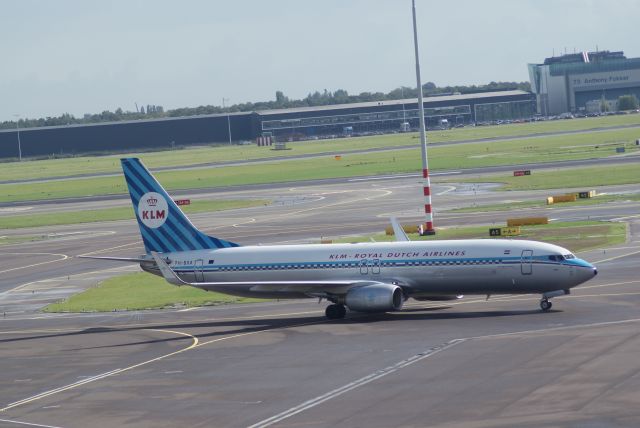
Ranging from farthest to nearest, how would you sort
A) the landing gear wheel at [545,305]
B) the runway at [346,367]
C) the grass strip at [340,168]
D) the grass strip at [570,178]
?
the grass strip at [340,168] → the grass strip at [570,178] → the landing gear wheel at [545,305] → the runway at [346,367]

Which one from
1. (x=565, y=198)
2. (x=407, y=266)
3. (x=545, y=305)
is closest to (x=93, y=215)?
(x=565, y=198)

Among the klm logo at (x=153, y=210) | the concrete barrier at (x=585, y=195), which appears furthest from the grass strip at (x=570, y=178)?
the klm logo at (x=153, y=210)

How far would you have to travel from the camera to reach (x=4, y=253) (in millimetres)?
102625

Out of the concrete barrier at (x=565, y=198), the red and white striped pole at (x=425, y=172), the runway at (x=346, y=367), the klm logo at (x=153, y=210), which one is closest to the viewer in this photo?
the runway at (x=346, y=367)

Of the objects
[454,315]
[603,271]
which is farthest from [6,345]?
[603,271]

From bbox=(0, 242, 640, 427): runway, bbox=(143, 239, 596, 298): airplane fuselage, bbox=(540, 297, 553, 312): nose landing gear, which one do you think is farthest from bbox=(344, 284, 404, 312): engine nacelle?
bbox=(540, 297, 553, 312): nose landing gear

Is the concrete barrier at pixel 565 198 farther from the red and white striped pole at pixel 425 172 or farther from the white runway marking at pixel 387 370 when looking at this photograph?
the white runway marking at pixel 387 370

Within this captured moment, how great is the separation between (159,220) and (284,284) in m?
8.74

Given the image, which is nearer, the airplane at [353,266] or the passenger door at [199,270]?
the airplane at [353,266]

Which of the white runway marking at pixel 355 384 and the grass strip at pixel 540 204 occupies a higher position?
the grass strip at pixel 540 204

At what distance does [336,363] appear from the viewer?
140 ft

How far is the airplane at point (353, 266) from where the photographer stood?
168 feet

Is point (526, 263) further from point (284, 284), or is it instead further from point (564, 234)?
point (564, 234)

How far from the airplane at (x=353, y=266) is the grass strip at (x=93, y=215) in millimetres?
66234
